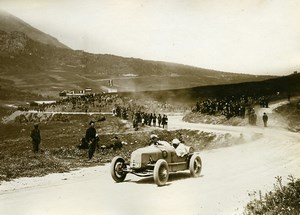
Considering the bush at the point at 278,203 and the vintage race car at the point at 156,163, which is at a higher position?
the vintage race car at the point at 156,163

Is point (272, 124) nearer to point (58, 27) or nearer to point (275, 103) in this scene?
point (275, 103)

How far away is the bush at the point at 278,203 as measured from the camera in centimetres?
608

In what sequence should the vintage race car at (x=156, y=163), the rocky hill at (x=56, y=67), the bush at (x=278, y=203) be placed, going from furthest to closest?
the rocky hill at (x=56, y=67)
the vintage race car at (x=156, y=163)
the bush at (x=278, y=203)

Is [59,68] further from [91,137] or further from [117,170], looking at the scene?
[117,170]

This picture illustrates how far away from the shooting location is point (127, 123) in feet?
61.7

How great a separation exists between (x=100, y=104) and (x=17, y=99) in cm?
544

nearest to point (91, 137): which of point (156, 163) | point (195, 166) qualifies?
point (195, 166)

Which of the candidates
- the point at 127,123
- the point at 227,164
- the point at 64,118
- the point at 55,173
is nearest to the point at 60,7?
the point at 55,173

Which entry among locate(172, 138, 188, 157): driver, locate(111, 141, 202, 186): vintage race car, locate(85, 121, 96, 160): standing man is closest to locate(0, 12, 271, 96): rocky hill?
locate(85, 121, 96, 160): standing man

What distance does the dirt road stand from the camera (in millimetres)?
6414

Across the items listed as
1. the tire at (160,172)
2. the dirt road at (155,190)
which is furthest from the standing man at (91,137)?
the tire at (160,172)

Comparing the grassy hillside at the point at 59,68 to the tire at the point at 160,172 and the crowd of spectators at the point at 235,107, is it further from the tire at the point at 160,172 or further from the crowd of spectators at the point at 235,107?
the tire at the point at 160,172

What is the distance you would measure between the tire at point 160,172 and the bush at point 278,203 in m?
1.76

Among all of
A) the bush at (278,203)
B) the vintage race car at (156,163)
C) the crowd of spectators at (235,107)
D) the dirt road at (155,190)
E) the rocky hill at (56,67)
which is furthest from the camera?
the crowd of spectators at (235,107)
